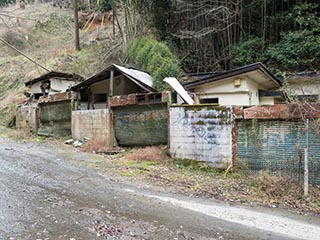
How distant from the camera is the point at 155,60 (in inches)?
444

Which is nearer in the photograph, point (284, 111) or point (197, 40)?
point (284, 111)

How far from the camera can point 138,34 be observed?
15.4 metres

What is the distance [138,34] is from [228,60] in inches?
196

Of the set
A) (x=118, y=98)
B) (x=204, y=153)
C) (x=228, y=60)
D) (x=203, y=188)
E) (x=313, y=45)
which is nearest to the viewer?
(x=203, y=188)

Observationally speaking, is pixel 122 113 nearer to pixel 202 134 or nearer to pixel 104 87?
pixel 104 87

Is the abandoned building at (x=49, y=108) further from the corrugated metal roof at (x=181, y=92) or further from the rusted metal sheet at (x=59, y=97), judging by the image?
the corrugated metal roof at (x=181, y=92)

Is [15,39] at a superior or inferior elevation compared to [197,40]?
superior

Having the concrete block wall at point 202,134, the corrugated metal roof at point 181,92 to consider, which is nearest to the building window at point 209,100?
the corrugated metal roof at point 181,92

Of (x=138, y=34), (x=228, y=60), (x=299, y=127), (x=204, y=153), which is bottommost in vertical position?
(x=204, y=153)

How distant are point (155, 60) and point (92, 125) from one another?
3570mm

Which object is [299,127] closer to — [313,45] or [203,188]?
[203,188]

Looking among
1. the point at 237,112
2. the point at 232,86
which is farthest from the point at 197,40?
the point at 237,112

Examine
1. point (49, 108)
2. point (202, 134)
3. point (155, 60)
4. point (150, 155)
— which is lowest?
point (150, 155)

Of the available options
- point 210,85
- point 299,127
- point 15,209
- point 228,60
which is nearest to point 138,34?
point 228,60
